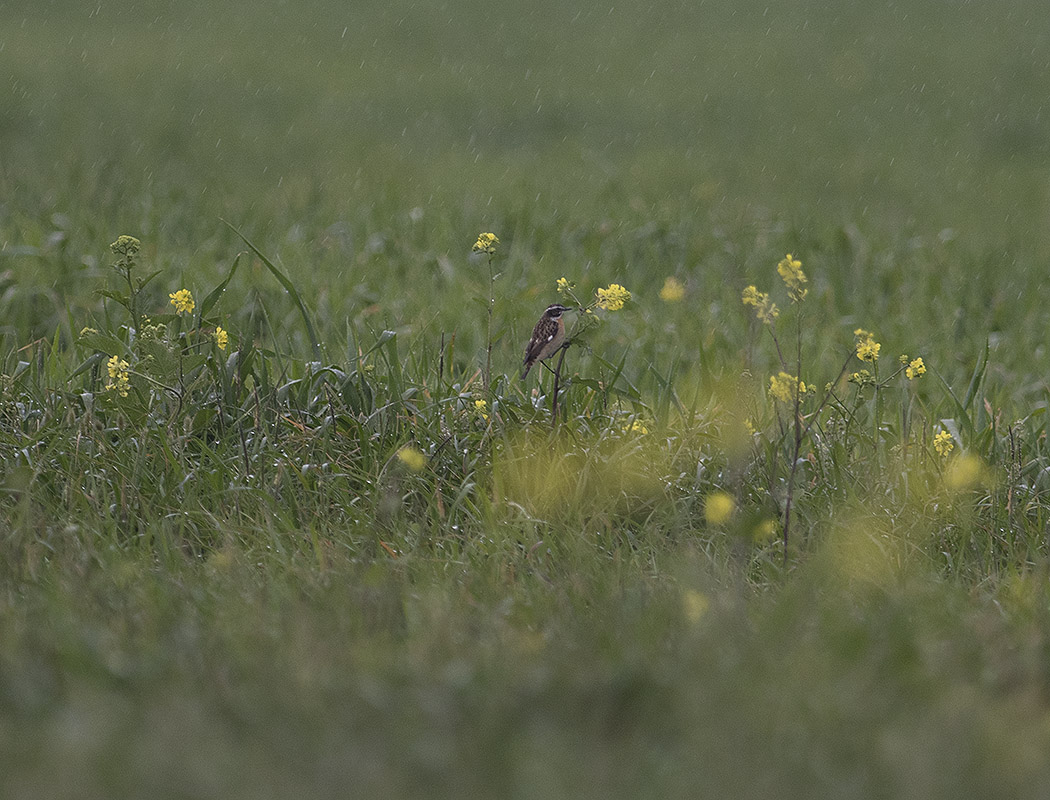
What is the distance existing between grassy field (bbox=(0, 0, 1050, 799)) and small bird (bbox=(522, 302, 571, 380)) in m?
0.10

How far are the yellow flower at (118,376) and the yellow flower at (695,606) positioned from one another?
1.92 metres

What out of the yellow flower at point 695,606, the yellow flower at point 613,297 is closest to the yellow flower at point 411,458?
the yellow flower at point 613,297

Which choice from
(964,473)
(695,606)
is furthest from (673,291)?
(695,606)

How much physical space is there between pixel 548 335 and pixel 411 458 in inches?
28.9

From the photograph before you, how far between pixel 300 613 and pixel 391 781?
69 centimetres

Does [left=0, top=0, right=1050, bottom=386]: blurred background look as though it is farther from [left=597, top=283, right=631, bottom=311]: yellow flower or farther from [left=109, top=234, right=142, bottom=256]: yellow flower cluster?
[left=109, top=234, right=142, bottom=256]: yellow flower cluster

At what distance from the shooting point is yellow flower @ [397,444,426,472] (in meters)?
3.23

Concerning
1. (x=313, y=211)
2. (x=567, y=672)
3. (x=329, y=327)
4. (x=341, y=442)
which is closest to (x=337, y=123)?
(x=313, y=211)

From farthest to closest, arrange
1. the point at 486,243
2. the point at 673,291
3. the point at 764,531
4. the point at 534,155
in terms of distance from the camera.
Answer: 1. the point at 534,155
2. the point at 673,291
3. the point at 486,243
4. the point at 764,531

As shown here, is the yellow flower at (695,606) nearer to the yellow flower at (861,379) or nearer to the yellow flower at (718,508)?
the yellow flower at (718,508)

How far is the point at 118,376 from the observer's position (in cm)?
345

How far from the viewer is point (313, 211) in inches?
297

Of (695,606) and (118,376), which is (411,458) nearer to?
(118,376)

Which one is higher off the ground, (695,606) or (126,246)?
(126,246)
